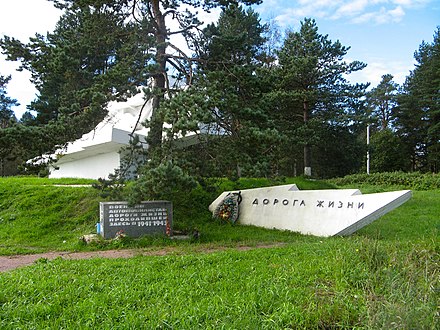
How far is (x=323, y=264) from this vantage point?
5.18 metres

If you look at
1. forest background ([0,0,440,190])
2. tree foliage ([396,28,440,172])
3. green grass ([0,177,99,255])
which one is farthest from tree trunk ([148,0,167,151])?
tree foliage ([396,28,440,172])

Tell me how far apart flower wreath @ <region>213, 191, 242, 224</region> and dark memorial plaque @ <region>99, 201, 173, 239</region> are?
93.3 inches

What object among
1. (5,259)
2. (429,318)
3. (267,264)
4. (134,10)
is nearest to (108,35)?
(134,10)

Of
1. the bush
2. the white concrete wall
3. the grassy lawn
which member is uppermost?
the white concrete wall

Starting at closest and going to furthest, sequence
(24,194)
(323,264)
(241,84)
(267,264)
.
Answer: (323,264) < (267,264) < (241,84) < (24,194)

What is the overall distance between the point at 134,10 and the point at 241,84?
4575mm

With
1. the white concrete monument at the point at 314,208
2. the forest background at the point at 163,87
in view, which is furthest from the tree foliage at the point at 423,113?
the white concrete monument at the point at 314,208

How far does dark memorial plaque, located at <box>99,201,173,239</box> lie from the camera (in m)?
9.12

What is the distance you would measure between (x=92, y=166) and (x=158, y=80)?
974cm

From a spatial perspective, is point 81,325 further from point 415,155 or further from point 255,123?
point 415,155

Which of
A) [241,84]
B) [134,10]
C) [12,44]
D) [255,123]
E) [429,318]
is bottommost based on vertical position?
[429,318]

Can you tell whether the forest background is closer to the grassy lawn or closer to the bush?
the grassy lawn

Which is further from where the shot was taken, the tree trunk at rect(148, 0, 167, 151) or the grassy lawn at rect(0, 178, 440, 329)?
the tree trunk at rect(148, 0, 167, 151)

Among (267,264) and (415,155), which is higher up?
(415,155)
